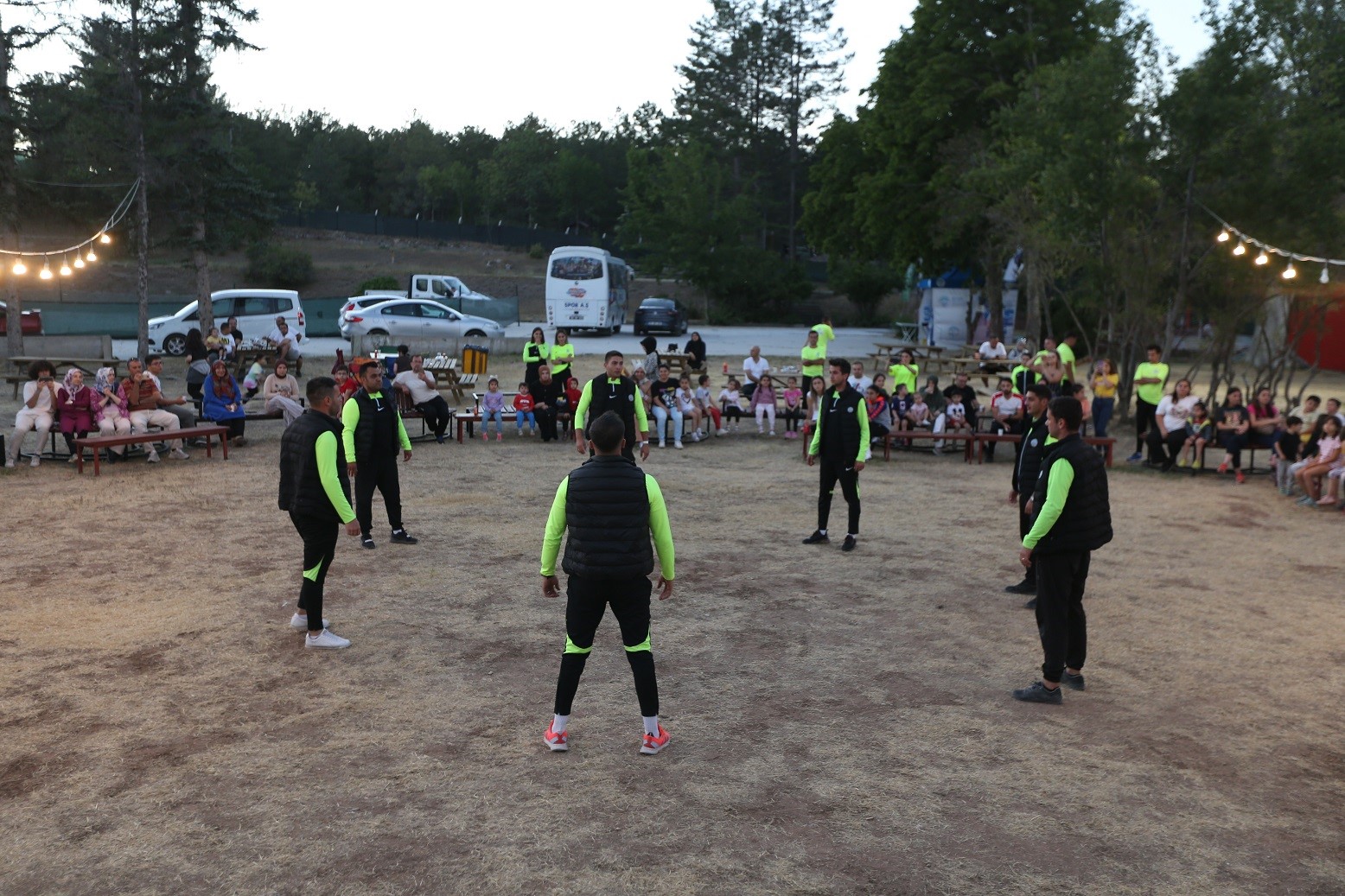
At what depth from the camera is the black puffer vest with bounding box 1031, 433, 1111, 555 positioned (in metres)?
6.13

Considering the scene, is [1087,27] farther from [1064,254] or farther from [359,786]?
[359,786]

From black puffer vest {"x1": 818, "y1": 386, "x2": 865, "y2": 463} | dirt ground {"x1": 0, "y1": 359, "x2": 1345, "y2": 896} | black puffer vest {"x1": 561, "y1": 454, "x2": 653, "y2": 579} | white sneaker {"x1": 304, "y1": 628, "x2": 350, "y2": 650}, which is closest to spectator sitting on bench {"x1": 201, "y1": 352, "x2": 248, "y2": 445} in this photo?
dirt ground {"x1": 0, "y1": 359, "x2": 1345, "y2": 896}

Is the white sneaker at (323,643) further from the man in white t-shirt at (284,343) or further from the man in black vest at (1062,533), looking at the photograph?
the man in white t-shirt at (284,343)

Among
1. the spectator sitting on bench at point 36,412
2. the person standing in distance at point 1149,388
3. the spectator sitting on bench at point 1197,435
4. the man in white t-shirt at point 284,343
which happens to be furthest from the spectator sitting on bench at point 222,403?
the spectator sitting on bench at point 1197,435

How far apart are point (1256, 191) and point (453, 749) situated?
627 inches

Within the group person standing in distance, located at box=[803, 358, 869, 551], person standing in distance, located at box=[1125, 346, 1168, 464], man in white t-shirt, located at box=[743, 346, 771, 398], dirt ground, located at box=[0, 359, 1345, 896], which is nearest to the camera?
dirt ground, located at box=[0, 359, 1345, 896]

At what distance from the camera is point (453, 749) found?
552cm

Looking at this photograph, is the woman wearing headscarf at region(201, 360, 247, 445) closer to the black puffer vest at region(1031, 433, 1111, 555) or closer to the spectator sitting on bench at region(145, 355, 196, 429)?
the spectator sitting on bench at region(145, 355, 196, 429)

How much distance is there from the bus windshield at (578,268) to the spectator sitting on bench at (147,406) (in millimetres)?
23952

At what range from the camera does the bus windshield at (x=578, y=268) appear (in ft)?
125

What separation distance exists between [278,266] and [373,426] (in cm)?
4959

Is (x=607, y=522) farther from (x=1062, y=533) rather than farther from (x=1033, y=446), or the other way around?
(x=1033, y=446)

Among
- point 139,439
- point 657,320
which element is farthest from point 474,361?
point 657,320

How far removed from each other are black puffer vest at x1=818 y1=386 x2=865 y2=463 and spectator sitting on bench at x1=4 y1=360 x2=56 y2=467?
999 cm
